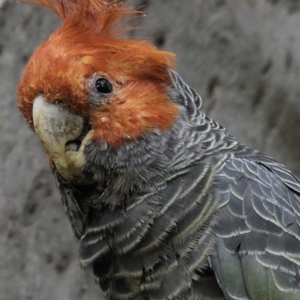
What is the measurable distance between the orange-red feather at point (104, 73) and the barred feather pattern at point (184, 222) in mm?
64

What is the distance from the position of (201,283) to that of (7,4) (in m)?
2.23

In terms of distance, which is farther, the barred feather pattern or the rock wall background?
the rock wall background

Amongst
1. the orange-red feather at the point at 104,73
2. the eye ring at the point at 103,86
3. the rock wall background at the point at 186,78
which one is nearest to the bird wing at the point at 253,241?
the orange-red feather at the point at 104,73

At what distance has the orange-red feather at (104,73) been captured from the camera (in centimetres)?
187

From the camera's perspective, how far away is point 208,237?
1910mm

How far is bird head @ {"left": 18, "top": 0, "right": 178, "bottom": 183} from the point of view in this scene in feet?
6.14

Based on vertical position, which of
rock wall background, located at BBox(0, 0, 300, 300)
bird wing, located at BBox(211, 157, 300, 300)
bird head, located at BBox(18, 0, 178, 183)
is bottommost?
rock wall background, located at BBox(0, 0, 300, 300)

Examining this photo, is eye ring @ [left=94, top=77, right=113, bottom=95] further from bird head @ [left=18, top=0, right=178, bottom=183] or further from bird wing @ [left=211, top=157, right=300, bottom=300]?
bird wing @ [left=211, top=157, right=300, bottom=300]

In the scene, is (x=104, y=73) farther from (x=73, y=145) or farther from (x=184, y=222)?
(x=184, y=222)

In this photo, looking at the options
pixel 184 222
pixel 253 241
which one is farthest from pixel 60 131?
pixel 253 241

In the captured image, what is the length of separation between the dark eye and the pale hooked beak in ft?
0.40

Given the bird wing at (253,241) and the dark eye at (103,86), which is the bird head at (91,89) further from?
the bird wing at (253,241)

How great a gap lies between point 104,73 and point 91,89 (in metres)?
0.09

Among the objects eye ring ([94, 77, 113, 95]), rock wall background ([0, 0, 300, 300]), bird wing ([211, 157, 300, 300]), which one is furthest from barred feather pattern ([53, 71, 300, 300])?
rock wall background ([0, 0, 300, 300])
